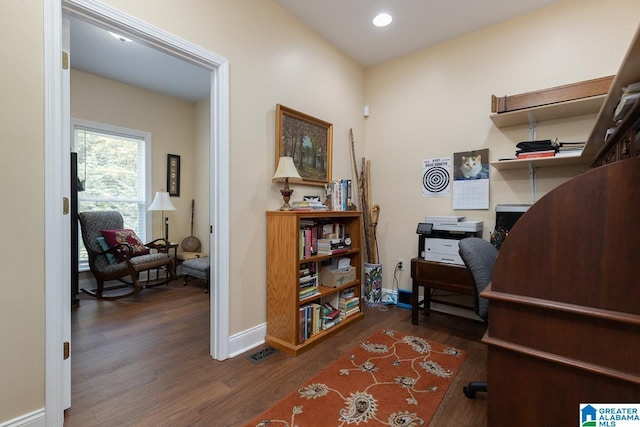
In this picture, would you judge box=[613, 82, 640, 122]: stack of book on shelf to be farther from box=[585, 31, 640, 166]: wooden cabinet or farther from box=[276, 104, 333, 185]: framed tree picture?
box=[276, 104, 333, 185]: framed tree picture

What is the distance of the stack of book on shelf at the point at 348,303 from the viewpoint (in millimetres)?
2761

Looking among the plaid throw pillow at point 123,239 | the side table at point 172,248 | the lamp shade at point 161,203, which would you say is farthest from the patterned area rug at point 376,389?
the lamp shade at point 161,203

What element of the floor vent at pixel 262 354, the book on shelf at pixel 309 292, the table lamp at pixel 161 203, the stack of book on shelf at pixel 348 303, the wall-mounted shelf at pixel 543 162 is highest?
the wall-mounted shelf at pixel 543 162

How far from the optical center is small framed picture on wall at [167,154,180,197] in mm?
4590

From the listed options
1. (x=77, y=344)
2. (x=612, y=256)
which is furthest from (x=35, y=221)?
(x=612, y=256)

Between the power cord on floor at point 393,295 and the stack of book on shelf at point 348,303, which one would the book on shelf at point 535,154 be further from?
the stack of book on shelf at point 348,303

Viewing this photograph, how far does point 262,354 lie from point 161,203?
308 cm

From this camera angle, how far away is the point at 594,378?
0.86 meters

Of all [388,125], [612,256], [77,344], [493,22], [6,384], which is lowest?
[77,344]

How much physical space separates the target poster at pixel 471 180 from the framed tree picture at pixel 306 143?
4.46ft

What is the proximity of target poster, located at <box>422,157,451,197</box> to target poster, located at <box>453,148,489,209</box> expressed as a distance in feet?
0.25

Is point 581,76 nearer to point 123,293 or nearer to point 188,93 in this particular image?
point 188,93

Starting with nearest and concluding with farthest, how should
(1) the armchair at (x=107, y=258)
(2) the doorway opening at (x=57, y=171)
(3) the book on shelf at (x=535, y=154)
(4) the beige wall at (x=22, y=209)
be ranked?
(4) the beige wall at (x=22, y=209) → (2) the doorway opening at (x=57, y=171) → (3) the book on shelf at (x=535, y=154) → (1) the armchair at (x=107, y=258)

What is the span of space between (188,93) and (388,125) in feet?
10.7
